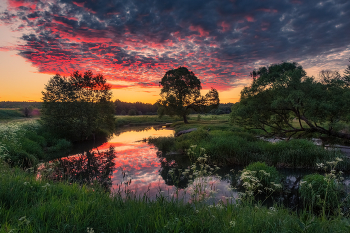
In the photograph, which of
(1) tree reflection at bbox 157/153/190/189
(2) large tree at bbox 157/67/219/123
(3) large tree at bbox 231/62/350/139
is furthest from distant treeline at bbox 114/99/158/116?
(1) tree reflection at bbox 157/153/190/189

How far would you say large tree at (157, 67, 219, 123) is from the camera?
5000 cm

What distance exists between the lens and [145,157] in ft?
60.1

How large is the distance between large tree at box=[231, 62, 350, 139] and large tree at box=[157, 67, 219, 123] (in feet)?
93.5

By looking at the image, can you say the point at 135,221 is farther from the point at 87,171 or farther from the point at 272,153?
the point at 272,153

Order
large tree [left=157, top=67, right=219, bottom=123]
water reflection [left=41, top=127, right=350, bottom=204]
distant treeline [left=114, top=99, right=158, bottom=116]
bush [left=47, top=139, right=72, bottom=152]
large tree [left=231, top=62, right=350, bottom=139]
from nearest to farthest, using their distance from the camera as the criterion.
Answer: water reflection [left=41, top=127, right=350, bottom=204]
large tree [left=231, top=62, right=350, bottom=139]
bush [left=47, top=139, right=72, bottom=152]
large tree [left=157, top=67, right=219, bottom=123]
distant treeline [left=114, top=99, right=158, bottom=116]

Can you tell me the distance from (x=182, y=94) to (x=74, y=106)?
27.1 meters

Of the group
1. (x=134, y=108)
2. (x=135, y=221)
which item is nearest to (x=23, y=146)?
(x=135, y=221)

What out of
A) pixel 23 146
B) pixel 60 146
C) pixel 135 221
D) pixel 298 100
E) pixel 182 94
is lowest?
pixel 60 146

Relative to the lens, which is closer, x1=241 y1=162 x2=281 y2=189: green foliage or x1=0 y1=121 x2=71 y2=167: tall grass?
x1=241 y1=162 x2=281 y2=189: green foliage

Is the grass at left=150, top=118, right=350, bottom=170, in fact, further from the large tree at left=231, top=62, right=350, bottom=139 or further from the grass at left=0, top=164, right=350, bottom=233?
the grass at left=0, top=164, right=350, bottom=233

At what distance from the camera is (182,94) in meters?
51.0

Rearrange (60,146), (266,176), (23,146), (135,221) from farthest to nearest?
(60,146)
(23,146)
(266,176)
(135,221)

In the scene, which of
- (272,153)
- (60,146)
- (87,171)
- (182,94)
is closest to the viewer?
(87,171)

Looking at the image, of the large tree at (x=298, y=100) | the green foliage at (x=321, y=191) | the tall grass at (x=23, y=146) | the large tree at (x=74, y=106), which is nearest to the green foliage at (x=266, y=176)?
the green foliage at (x=321, y=191)
